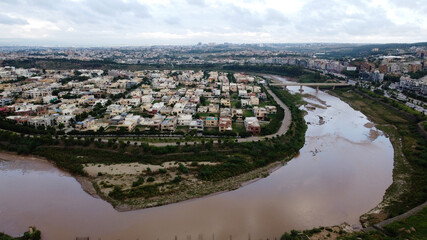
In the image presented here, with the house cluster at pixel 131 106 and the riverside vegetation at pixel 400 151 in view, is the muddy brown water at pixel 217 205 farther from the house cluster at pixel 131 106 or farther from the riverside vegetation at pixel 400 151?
the house cluster at pixel 131 106

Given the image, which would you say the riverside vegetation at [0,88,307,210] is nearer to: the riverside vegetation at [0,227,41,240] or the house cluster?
the house cluster

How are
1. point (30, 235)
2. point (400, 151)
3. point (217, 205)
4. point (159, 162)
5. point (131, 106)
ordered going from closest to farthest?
point (30, 235), point (217, 205), point (159, 162), point (400, 151), point (131, 106)

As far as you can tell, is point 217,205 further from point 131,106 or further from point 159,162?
point 131,106

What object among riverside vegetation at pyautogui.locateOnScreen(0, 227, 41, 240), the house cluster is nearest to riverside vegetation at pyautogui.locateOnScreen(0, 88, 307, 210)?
the house cluster

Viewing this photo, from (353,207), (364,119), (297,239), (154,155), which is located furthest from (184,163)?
(364,119)

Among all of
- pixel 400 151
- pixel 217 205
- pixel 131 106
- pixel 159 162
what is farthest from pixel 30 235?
pixel 400 151

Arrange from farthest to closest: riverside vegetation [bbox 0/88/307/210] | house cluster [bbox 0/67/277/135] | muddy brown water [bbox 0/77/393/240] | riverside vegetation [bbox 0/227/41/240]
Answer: house cluster [bbox 0/67/277/135], riverside vegetation [bbox 0/88/307/210], muddy brown water [bbox 0/77/393/240], riverside vegetation [bbox 0/227/41/240]
